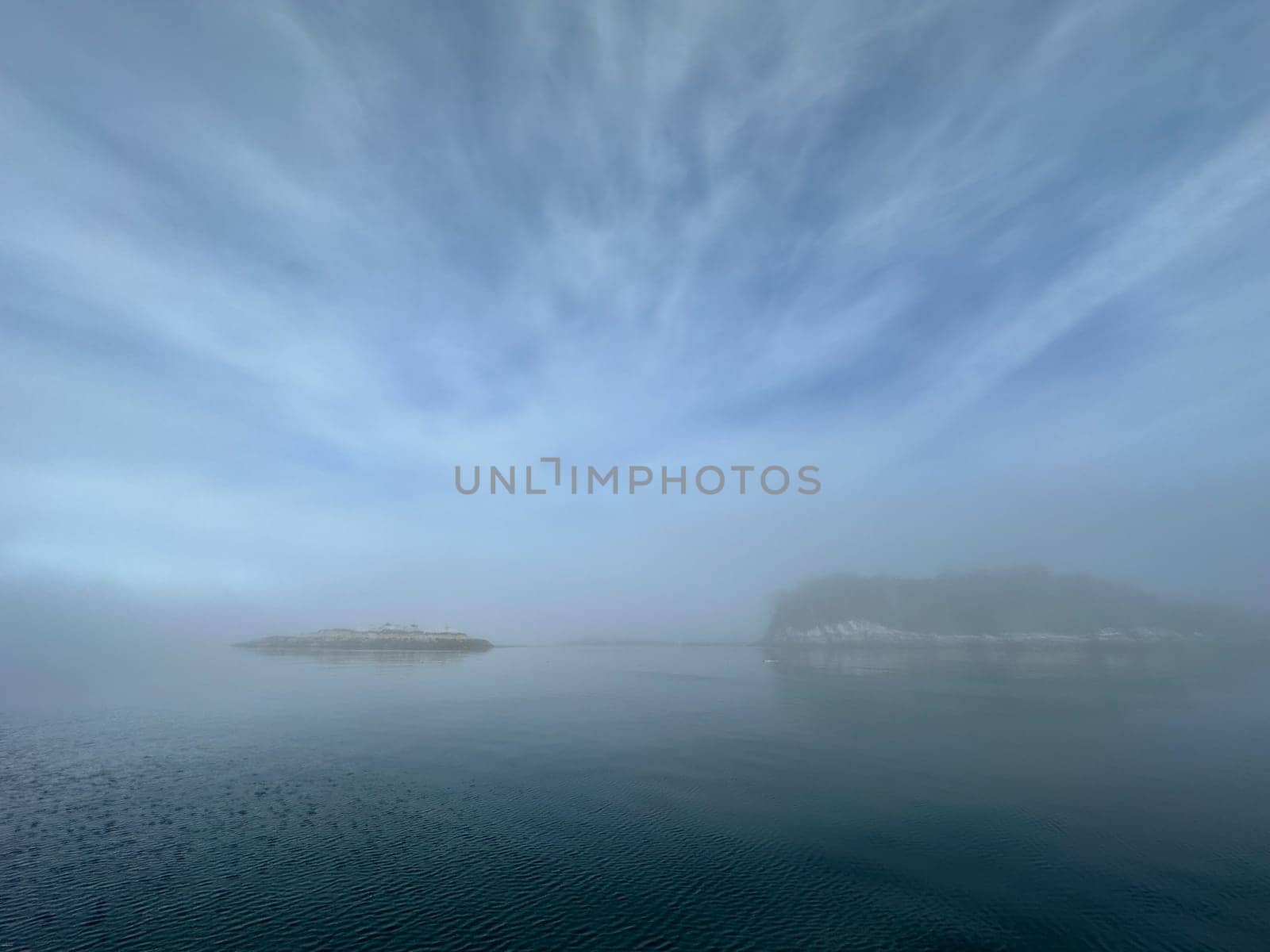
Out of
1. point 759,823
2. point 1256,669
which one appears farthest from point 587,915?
point 1256,669

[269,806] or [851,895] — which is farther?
[269,806]

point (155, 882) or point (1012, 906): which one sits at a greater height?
point (155, 882)

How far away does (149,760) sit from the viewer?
58.3 m

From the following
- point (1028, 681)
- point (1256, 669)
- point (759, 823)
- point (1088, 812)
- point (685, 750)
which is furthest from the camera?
point (1256, 669)

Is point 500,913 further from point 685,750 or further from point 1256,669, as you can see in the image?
point 1256,669

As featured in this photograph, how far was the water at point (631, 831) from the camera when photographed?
91.0ft

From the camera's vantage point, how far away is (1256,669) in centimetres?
17338

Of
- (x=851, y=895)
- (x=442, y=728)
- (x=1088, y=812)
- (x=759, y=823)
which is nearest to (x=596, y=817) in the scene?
(x=759, y=823)

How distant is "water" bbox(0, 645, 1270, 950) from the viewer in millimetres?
27750

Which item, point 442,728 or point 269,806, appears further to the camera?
point 442,728

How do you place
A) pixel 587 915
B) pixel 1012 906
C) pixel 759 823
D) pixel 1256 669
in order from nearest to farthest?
pixel 587 915 < pixel 1012 906 < pixel 759 823 < pixel 1256 669

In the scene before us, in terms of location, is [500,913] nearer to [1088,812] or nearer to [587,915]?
[587,915]

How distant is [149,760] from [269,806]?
26080mm

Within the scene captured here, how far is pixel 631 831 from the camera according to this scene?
4053 centimetres
